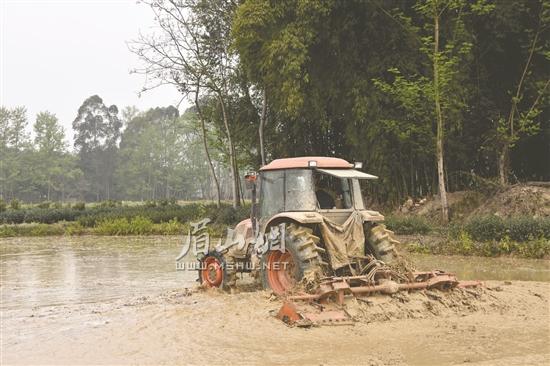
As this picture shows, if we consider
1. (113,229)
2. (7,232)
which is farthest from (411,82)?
(7,232)

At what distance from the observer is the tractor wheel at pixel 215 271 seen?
27.6 ft

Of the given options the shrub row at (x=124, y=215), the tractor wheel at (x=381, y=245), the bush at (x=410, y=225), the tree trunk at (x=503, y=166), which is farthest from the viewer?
the shrub row at (x=124, y=215)

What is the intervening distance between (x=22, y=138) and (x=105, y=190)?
11.4 meters

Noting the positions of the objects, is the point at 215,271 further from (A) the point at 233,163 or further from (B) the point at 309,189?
(A) the point at 233,163

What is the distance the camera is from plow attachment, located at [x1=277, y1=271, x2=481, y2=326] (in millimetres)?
6160

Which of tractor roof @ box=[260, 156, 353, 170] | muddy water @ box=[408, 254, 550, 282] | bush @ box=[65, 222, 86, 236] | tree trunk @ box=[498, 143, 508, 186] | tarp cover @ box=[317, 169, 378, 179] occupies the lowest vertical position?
muddy water @ box=[408, 254, 550, 282]

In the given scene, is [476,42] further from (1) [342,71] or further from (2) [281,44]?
(2) [281,44]

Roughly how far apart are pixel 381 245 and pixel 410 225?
7876 millimetres

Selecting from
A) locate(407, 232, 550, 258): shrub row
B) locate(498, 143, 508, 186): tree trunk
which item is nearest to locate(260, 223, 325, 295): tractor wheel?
locate(407, 232, 550, 258): shrub row

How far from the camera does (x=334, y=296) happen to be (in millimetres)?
6523

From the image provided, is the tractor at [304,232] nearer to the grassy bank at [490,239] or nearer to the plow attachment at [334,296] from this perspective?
the plow attachment at [334,296]

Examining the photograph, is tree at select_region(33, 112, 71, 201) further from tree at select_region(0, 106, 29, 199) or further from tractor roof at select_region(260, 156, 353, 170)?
tractor roof at select_region(260, 156, 353, 170)

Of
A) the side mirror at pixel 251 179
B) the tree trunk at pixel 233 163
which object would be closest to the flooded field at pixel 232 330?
the side mirror at pixel 251 179

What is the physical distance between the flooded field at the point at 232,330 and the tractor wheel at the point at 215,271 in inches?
9.4
